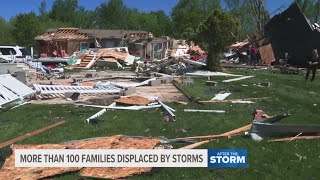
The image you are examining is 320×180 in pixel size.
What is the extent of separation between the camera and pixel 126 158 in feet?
21.1

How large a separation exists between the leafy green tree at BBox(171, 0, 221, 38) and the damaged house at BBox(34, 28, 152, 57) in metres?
31.6

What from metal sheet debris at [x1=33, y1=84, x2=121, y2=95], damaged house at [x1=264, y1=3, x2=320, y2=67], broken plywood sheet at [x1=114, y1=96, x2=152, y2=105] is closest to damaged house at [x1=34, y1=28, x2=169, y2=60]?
damaged house at [x1=264, y1=3, x2=320, y2=67]

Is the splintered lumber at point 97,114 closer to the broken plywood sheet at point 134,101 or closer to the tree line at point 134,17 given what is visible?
the broken plywood sheet at point 134,101

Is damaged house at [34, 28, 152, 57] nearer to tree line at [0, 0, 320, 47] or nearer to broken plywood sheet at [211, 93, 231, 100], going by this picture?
tree line at [0, 0, 320, 47]

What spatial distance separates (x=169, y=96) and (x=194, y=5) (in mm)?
72894

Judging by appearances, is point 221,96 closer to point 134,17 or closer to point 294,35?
point 294,35

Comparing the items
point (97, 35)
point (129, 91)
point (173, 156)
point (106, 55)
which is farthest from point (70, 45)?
point (173, 156)

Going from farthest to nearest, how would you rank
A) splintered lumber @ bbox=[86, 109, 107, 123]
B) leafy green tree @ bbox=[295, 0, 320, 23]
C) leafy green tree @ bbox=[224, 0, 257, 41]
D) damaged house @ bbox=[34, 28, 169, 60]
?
leafy green tree @ bbox=[224, 0, 257, 41], leafy green tree @ bbox=[295, 0, 320, 23], damaged house @ bbox=[34, 28, 169, 60], splintered lumber @ bbox=[86, 109, 107, 123]

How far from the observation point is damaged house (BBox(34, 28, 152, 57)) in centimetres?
4744

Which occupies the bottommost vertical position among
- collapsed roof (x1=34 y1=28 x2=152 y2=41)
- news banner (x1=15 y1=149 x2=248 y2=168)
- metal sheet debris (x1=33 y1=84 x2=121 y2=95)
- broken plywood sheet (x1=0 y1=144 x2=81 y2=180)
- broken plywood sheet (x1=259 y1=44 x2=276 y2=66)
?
broken plywood sheet (x1=0 y1=144 x2=81 y2=180)

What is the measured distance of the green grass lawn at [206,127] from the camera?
6.41 meters

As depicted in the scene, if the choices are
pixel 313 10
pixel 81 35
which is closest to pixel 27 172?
pixel 81 35

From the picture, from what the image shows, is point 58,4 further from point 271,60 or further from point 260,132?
point 260,132

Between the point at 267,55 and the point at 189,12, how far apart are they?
161 ft
